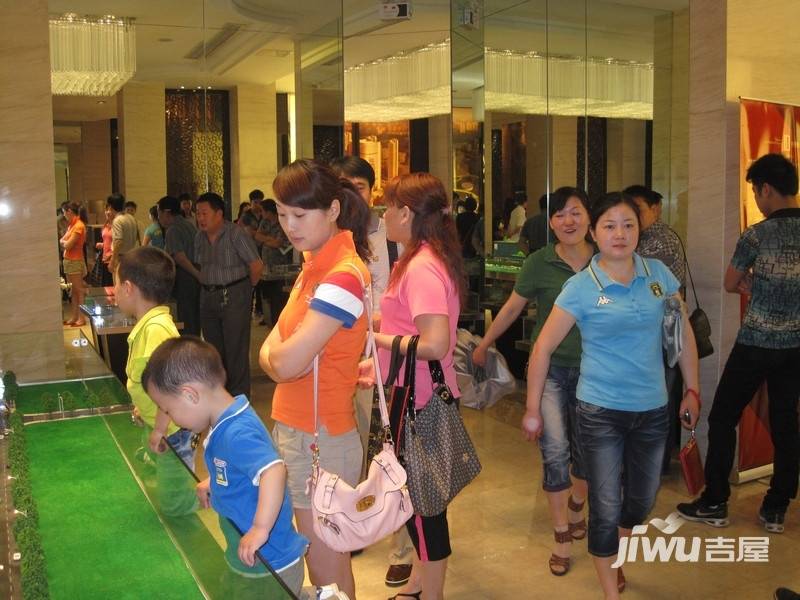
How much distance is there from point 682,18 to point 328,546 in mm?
4773

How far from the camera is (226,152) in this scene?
779cm

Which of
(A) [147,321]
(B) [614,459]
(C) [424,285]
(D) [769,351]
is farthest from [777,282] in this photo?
(A) [147,321]

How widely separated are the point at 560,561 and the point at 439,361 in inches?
55.7

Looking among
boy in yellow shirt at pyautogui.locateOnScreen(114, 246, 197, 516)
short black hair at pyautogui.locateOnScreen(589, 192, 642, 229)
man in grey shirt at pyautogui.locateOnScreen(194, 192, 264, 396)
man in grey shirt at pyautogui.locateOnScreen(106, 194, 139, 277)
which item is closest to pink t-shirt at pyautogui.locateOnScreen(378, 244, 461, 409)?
short black hair at pyautogui.locateOnScreen(589, 192, 642, 229)

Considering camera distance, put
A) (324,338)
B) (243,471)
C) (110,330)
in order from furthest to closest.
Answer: (110,330) < (324,338) < (243,471)

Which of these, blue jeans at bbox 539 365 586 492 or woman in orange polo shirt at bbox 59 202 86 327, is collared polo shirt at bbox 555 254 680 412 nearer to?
blue jeans at bbox 539 365 586 492

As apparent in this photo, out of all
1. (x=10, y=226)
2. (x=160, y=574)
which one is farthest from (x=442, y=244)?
(x=10, y=226)

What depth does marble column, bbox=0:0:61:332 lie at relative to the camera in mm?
6090

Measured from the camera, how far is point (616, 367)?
10.2 ft

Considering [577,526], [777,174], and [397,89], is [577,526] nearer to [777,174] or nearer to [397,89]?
[777,174]

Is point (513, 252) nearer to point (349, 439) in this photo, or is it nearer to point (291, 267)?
point (291, 267)

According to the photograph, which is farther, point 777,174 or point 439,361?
point 777,174

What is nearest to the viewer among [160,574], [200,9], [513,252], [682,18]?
[160,574]

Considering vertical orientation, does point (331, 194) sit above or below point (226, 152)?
below
